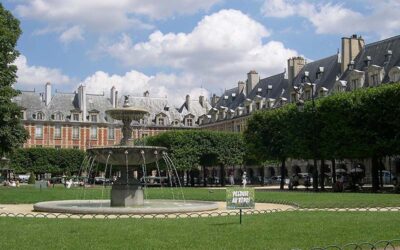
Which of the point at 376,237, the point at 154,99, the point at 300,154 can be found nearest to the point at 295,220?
the point at 376,237

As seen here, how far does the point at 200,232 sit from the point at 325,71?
62.3 metres

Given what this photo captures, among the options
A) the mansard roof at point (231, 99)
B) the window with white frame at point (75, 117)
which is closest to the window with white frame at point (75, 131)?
the window with white frame at point (75, 117)

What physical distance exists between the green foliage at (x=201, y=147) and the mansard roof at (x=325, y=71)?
44.5 feet

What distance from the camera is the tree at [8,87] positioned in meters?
33.4

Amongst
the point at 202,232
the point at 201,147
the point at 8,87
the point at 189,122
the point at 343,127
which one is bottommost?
the point at 202,232

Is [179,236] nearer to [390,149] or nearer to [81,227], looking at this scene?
[81,227]

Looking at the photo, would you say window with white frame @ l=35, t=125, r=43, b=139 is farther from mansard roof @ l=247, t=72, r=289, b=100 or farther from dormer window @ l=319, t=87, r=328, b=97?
dormer window @ l=319, t=87, r=328, b=97

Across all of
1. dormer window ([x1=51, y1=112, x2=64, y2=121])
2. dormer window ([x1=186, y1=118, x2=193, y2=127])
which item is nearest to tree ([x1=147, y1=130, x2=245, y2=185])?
dormer window ([x1=51, y1=112, x2=64, y2=121])

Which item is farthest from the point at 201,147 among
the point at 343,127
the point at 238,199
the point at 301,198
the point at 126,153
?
the point at 238,199

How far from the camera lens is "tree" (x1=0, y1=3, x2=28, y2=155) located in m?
33.4

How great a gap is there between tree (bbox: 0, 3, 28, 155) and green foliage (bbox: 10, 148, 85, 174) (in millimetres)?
42852

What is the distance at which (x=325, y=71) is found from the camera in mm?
72500

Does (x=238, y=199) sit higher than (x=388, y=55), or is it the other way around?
(x=388, y=55)

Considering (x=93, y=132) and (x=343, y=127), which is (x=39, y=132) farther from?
(x=343, y=127)
